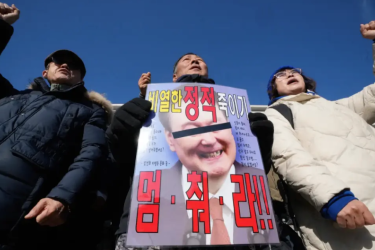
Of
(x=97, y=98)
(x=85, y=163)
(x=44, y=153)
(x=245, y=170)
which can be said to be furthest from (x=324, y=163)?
(x=97, y=98)

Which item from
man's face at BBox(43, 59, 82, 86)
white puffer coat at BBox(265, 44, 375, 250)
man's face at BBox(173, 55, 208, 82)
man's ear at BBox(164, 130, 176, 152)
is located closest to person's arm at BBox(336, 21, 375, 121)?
white puffer coat at BBox(265, 44, 375, 250)

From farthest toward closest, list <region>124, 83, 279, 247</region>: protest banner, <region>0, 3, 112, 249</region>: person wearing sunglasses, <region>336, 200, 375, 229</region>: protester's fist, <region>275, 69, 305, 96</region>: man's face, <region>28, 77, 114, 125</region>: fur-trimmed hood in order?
<region>275, 69, 305, 96</region>: man's face
<region>28, 77, 114, 125</region>: fur-trimmed hood
<region>0, 3, 112, 249</region>: person wearing sunglasses
<region>336, 200, 375, 229</region>: protester's fist
<region>124, 83, 279, 247</region>: protest banner

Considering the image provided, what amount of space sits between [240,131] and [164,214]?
58cm

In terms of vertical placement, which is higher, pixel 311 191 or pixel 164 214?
pixel 311 191

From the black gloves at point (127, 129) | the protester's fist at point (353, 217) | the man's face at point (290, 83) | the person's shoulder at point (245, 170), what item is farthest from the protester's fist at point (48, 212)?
the man's face at point (290, 83)

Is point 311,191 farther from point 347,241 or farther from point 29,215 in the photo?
point 29,215

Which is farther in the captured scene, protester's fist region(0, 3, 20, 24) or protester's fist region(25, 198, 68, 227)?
protester's fist region(0, 3, 20, 24)

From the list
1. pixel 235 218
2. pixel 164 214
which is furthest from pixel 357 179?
pixel 164 214

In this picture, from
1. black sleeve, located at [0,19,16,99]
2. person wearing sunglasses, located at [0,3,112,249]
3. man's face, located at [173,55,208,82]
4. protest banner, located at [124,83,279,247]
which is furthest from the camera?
man's face, located at [173,55,208,82]

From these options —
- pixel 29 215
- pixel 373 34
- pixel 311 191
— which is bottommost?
pixel 29 215

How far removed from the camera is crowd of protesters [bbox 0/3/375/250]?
43.8 inches

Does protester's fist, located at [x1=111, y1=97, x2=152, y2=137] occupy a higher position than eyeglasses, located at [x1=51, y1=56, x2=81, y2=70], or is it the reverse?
eyeglasses, located at [x1=51, y1=56, x2=81, y2=70]

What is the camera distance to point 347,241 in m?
1.13

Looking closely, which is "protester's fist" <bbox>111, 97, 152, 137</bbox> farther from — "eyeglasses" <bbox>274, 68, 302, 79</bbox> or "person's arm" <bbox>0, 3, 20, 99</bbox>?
"eyeglasses" <bbox>274, 68, 302, 79</bbox>
